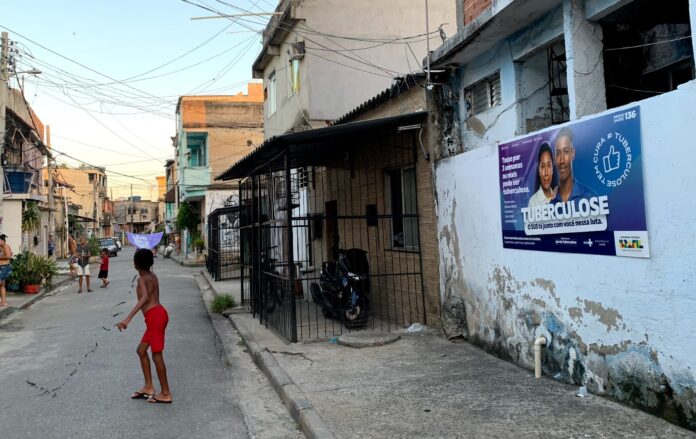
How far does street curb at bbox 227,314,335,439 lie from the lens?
457 cm

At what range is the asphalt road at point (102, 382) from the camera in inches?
195

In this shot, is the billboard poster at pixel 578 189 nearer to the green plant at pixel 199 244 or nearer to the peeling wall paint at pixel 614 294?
the peeling wall paint at pixel 614 294

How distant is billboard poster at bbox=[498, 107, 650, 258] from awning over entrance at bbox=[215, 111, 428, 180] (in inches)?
78.4

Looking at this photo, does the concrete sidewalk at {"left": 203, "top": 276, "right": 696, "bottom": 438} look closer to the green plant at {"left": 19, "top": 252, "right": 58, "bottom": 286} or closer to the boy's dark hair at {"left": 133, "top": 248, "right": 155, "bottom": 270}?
the boy's dark hair at {"left": 133, "top": 248, "right": 155, "bottom": 270}

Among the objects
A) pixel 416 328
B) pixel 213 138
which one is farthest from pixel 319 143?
pixel 213 138

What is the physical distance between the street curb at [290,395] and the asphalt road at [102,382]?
0.50 metres

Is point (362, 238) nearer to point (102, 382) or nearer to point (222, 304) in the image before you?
point (222, 304)

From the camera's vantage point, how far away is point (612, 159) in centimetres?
476

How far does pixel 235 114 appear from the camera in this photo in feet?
111

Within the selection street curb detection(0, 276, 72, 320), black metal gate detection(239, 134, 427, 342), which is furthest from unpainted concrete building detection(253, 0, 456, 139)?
street curb detection(0, 276, 72, 320)

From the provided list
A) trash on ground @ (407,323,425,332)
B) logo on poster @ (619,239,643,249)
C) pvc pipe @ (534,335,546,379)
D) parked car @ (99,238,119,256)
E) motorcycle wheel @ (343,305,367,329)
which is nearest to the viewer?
logo on poster @ (619,239,643,249)

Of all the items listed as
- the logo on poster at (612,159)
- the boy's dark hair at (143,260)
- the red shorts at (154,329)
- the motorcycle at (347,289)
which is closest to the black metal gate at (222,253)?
the motorcycle at (347,289)

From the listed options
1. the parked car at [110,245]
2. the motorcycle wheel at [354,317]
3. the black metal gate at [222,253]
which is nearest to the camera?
the motorcycle wheel at [354,317]

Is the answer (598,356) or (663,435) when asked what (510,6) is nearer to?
(598,356)
